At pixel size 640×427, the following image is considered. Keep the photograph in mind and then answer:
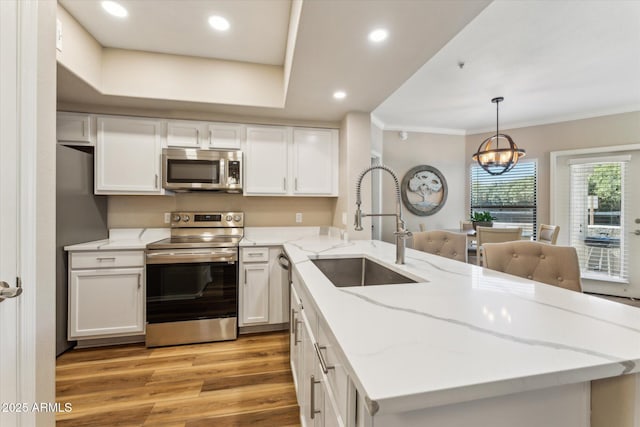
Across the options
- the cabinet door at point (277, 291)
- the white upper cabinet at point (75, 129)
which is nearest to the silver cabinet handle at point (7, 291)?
the cabinet door at point (277, 291)

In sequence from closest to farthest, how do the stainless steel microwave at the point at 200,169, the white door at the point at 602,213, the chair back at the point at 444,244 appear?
the chair back at the point at 444,244, the stainless steel microwave at the point at 200,169, the white door at the point at 602,213

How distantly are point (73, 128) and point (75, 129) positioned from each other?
0.07 ft

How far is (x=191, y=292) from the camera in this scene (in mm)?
2354

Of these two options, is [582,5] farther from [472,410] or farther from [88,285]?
[88,285]

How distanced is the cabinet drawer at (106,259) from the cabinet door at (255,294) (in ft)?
2.94

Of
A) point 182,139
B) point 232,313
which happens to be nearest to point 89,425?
point 232,313

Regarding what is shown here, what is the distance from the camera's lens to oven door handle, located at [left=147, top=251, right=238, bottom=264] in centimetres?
227

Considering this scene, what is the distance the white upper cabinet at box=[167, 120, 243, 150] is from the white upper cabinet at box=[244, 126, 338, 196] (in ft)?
0.50

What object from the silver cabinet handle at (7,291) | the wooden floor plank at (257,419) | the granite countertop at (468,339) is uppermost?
the silver cabinet handle at (7,291)

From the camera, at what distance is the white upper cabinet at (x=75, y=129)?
2.47 m

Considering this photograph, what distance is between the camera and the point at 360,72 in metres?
2.00

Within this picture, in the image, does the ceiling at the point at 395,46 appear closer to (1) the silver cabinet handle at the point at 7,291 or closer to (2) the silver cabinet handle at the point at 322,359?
(2) the silver cabinet handle at the point at 322,359

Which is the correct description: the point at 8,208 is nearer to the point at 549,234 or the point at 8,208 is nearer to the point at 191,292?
the point at 191,292

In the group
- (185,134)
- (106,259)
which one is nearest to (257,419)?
(106,259)
